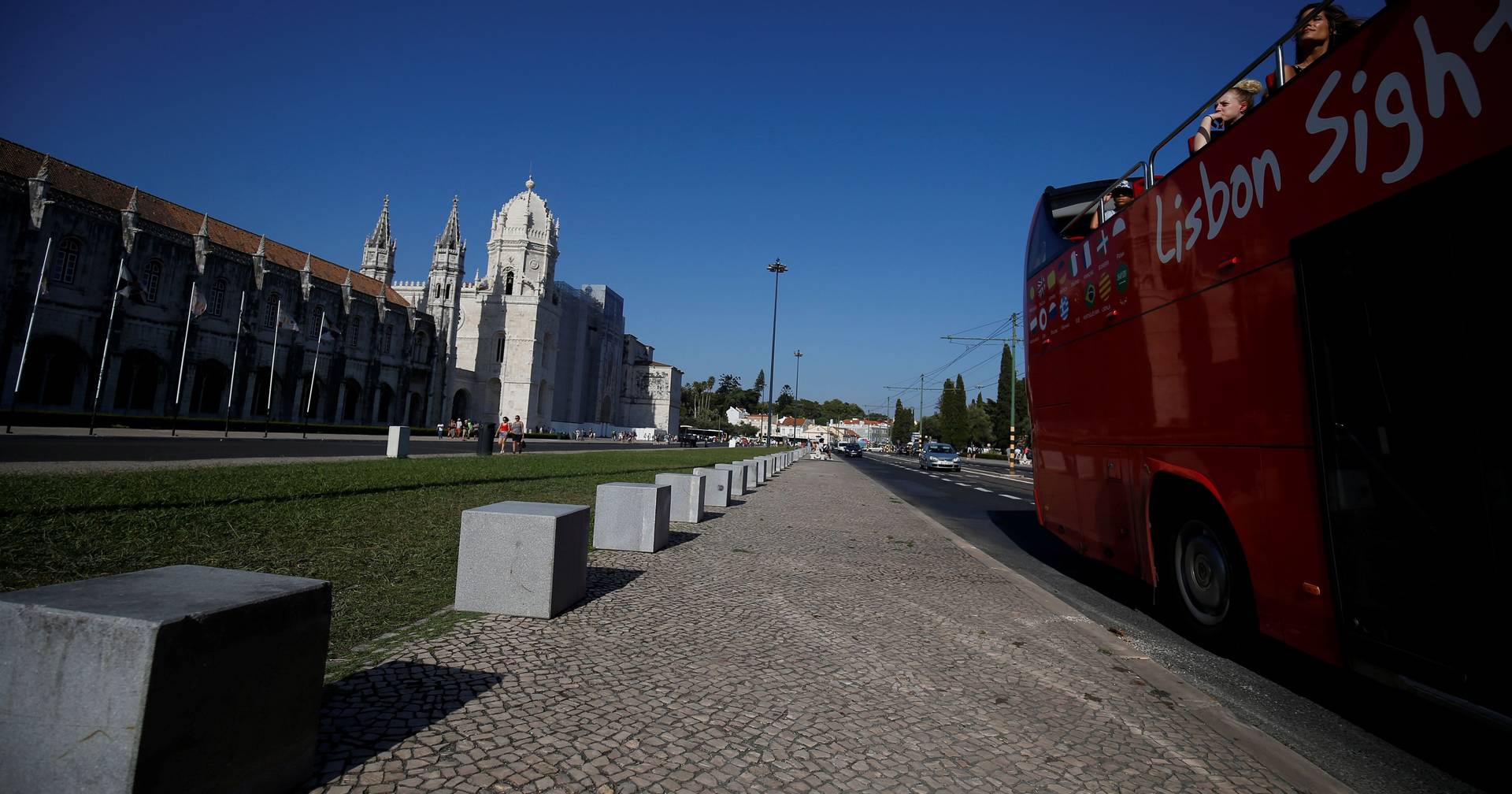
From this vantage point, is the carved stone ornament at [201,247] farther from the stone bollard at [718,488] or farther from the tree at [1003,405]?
the tree at [1003,405]

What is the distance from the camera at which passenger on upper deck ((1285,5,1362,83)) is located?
13.9 feet

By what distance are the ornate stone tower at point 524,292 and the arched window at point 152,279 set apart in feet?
113

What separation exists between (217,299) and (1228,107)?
51951 millimetres

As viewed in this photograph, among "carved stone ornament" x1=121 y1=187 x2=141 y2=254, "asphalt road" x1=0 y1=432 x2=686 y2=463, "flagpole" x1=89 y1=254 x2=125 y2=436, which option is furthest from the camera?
"carved stone ornament" x1=121 y1=187 x2=141 y2=254

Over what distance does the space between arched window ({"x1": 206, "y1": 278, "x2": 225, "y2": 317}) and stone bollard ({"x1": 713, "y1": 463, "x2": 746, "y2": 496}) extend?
41398 millimetres

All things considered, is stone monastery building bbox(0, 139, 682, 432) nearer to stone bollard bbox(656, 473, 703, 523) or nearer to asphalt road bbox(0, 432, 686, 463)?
asphalt road bbox(0, 432, 686, 463)

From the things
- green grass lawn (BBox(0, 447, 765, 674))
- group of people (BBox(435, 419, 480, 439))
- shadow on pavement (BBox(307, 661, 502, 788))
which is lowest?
shadow on pavement (BBox(307, 661, 502, 788))

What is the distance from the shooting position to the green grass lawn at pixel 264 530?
502 centimetres

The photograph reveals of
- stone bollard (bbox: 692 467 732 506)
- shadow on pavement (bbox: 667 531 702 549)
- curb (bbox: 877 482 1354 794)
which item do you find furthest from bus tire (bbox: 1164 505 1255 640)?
stone bollard (bbox: 692 467 732 506)

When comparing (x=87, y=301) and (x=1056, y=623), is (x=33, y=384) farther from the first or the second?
(x=1056, y=623)

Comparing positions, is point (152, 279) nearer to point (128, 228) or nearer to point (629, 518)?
point (128, 228)

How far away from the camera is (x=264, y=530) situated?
23.4 feet

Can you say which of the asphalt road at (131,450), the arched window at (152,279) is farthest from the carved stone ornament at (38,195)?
the asphalt road at (131,450)

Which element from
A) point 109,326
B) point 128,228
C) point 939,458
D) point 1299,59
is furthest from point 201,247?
point 1299,59
